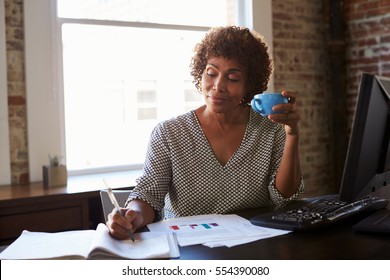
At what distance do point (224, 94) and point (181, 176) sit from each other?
1.16 ft

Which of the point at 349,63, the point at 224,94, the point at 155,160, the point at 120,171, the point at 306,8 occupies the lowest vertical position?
the point at 120,171

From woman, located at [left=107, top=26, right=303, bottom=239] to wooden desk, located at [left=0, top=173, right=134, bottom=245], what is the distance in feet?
3.32

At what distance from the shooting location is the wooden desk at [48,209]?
9.00 feet

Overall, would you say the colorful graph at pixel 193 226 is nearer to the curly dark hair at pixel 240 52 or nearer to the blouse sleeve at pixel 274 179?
the blouse sleeve at pixel 274 179

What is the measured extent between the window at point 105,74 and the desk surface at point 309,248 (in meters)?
2.36

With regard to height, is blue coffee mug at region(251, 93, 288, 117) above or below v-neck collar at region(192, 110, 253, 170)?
above

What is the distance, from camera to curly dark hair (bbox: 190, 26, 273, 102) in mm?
2064

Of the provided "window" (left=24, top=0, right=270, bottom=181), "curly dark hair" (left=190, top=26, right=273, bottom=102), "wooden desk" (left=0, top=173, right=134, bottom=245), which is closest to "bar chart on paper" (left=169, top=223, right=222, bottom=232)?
"curly dark hair" (left=190, top=26, right=273, bottom=102)

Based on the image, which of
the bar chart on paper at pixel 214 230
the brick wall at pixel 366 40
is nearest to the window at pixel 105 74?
the brick wall at pixel 366 40

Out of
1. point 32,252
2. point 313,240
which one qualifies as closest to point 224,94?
point 313,240

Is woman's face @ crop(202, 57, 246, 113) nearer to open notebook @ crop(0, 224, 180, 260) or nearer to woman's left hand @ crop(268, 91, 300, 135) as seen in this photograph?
woman's left hand @ crop(268, 91, 300, 135)

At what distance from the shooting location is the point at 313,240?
135cm

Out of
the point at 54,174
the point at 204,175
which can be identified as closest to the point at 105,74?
the point at 54,174

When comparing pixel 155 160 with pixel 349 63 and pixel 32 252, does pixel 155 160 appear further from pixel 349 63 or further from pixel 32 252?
pixel 349 63
